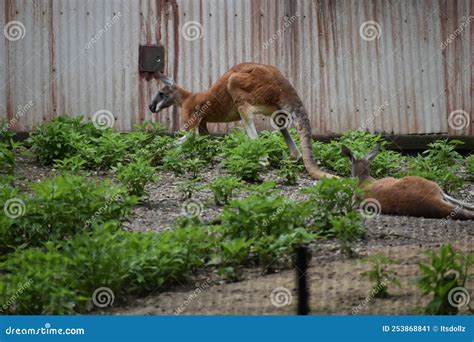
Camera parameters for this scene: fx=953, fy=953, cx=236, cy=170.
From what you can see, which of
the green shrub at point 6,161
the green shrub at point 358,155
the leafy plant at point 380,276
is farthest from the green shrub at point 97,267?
the green shrub at point 358,155

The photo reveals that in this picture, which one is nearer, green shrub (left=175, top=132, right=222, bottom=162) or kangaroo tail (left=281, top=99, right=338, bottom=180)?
kangaroo tail (left=281, top=99, right=338, bottom=180)

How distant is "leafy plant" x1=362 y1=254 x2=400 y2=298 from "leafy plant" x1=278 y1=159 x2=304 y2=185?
348 cm

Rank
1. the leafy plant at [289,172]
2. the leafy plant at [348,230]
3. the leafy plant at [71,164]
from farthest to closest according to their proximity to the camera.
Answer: the leafy plant at [289,172]
the leafy plant at [71,164]
the leafy plant at [348,230]

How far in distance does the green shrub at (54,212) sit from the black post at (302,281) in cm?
194

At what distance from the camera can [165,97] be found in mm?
12367

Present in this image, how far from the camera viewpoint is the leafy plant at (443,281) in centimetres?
562

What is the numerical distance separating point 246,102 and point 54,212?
4410mm

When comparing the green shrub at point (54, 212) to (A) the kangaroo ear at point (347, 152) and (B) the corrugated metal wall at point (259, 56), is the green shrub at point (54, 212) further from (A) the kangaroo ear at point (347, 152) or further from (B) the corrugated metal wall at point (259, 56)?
(B) the corrugated metal wall at point (259, 56)

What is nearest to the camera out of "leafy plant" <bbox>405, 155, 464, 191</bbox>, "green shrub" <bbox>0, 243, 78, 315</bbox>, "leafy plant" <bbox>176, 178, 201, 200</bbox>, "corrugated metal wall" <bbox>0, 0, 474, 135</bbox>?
"green shrub" <bbox>0, 243, 78, 315</bbox>

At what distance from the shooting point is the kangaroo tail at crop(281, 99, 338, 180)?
10.5m

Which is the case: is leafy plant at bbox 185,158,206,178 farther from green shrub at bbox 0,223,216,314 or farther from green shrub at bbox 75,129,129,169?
green shrub at bbox 0,223,216,314

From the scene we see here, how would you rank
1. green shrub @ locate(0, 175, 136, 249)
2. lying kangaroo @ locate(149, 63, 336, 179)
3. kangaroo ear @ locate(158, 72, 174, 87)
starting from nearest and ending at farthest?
green shrub @ locate(0, 175, 136, 249), lying kangaroo @ locate(149, 63, 336, 179), kangaroo ear @ locate(158, 72, 174, 87)

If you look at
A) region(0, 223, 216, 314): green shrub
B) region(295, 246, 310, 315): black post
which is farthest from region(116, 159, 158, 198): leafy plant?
region(295, 246, 310, 315): black post

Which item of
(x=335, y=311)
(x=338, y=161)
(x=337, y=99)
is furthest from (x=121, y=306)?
(x=337, y=99)
